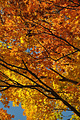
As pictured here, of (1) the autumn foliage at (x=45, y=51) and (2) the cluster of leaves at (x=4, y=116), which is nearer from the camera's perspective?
(1) the autumn foliage at (x=45, y=51)

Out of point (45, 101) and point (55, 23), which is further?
point (45, 101)

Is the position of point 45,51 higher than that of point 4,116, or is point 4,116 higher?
point 45,51

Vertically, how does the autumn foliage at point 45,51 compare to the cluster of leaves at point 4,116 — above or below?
above

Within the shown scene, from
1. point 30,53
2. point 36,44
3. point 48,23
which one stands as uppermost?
point 48,23

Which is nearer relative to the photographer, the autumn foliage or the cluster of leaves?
the autumn foliage

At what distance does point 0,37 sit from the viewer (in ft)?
24.1

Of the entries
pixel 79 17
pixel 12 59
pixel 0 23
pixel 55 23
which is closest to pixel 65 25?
pixel 55 23

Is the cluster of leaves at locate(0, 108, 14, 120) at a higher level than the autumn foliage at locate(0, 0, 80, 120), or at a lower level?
lower

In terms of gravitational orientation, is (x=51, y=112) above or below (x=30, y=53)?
below

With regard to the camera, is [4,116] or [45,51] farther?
[4,116]

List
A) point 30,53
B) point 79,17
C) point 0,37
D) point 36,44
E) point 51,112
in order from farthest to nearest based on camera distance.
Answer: point 51,112, point 0,37, point 36,44, point 30,53, point 79,17

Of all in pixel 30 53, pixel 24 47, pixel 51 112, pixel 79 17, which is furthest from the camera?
pixel 51 112

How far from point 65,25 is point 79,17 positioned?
34.8 inches

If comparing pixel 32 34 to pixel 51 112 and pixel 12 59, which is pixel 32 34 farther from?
pixel 51 112
